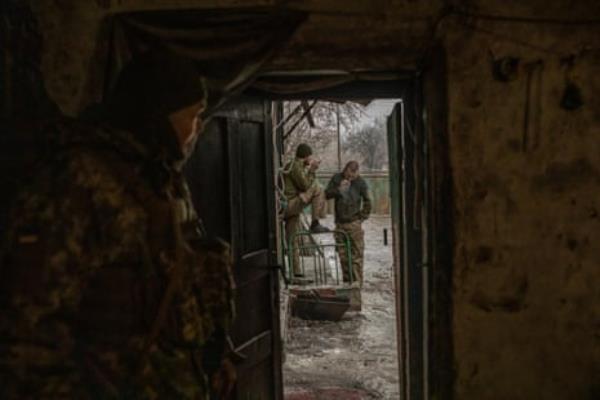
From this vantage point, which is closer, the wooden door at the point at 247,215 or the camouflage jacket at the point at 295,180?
the wooden door at the point at 247,215

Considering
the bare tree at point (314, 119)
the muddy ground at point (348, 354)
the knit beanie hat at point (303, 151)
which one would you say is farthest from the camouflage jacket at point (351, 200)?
the bare tree at point (314, 119)

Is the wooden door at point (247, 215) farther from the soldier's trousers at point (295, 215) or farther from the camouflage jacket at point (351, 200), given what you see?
the camouflage jacket at point (351, 200)

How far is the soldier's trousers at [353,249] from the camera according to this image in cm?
722

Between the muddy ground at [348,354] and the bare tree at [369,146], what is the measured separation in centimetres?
2617

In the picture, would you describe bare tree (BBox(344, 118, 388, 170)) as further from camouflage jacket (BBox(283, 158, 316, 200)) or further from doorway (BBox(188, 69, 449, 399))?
doorway (BBox(188, 69, 449, 399))

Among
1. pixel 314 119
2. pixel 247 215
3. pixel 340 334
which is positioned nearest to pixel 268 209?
pixel 247 215

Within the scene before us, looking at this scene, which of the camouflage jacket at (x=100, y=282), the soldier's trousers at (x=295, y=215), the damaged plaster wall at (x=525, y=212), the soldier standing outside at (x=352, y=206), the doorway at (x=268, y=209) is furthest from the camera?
the soldier standing outside at (x=352, y=206)

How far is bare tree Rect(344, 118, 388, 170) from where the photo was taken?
33.1 m

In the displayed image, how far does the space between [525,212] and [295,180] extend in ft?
16.3

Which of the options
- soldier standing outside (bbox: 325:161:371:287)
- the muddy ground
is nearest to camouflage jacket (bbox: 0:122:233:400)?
the muddy ground

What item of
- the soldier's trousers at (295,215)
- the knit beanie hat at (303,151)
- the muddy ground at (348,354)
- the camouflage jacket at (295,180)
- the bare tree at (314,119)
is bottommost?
the muddy ground at (348,354)

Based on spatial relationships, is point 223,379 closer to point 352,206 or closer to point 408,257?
point 408,257

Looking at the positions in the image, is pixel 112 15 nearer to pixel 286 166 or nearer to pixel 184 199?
pixel 184 199

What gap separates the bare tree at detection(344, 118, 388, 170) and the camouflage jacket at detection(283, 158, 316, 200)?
Result: 26.1 metres
